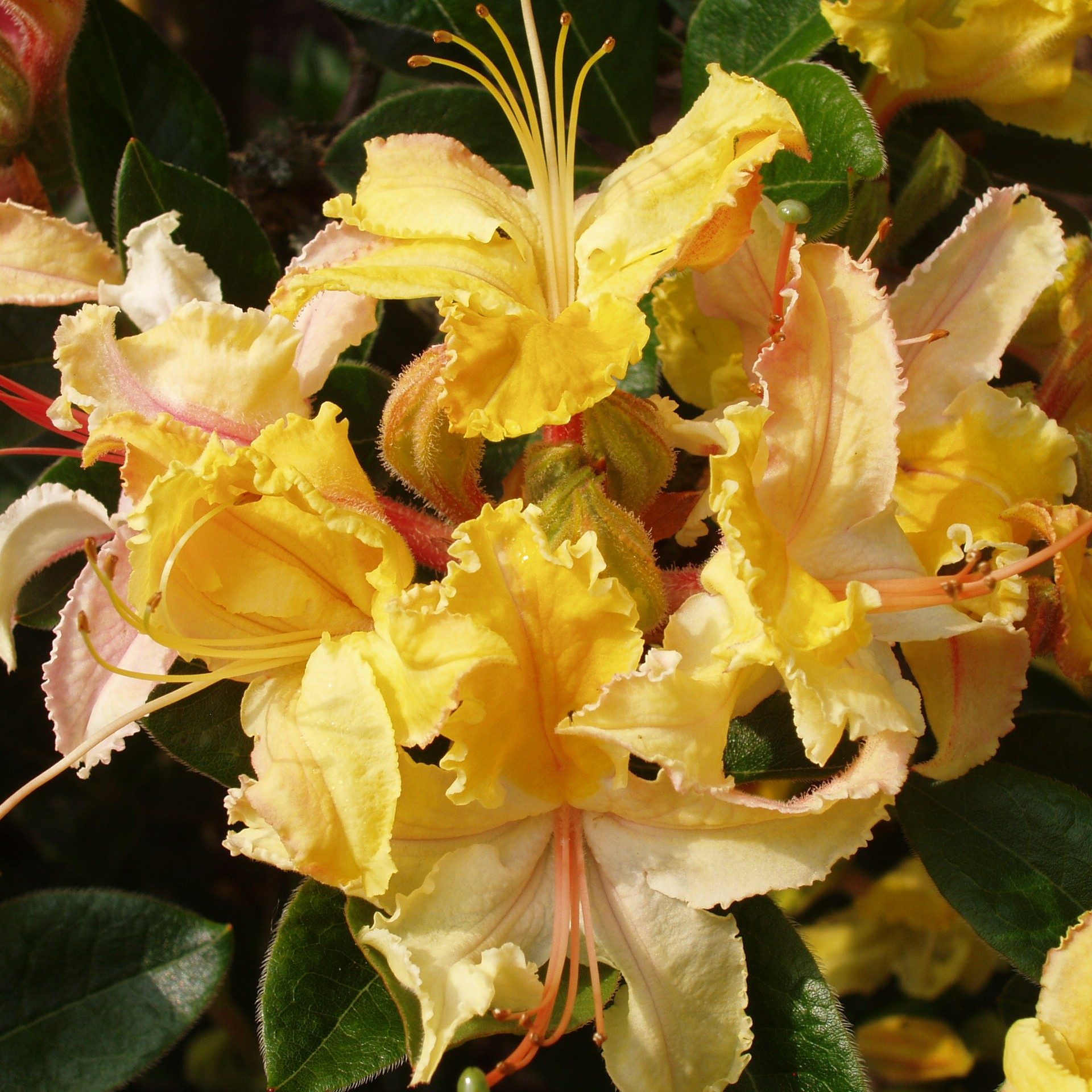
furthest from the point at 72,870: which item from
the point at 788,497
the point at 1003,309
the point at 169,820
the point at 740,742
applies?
the point at 1003,309

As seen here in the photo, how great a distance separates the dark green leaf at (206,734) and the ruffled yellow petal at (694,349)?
1.72 ft

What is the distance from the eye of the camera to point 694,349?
3.90 feet

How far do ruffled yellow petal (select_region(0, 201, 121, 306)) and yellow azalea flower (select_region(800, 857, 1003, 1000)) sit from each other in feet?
4.86

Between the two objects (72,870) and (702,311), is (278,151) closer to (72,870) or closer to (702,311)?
(702,311)

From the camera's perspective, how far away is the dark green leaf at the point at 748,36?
132 centimetres

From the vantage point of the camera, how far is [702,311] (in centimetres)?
113

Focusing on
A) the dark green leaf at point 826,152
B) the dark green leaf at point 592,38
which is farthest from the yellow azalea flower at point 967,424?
the dark green leaf at point 592,38

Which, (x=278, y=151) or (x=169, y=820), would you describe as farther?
(x=169, y=820)

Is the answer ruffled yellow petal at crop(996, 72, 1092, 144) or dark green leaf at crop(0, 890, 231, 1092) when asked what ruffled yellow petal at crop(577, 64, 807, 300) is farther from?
dark green leaf at crop(0, 890, 231, 1092)

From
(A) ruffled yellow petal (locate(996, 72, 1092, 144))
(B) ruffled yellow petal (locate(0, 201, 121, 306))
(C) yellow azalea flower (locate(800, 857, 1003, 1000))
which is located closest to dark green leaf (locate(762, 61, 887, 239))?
(A) ruffled yellow petal (locate(996, 72, 1092, 144))

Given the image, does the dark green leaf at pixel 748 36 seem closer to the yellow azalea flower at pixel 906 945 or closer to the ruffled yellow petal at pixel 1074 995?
the ruffled yellow petal at pixel 1074 995

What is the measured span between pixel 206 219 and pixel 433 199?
416 mm

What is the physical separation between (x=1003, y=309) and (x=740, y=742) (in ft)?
1.42

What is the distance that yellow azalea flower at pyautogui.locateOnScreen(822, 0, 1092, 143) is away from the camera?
1221mm
